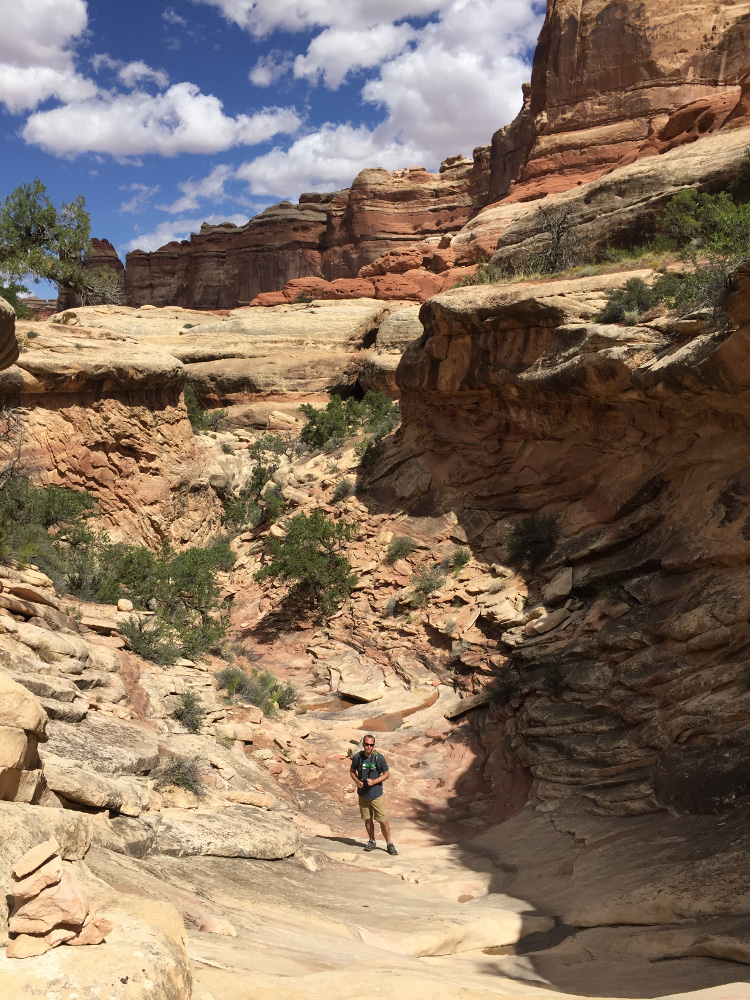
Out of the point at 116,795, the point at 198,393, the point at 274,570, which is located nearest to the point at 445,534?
the point at 274,570

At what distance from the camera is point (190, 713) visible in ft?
28.3

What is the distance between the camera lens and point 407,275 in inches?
1515

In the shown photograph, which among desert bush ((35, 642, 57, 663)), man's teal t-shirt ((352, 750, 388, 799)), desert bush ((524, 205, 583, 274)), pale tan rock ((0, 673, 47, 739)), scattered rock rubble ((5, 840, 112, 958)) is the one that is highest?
desert bush ((524, 205, 583, 274))

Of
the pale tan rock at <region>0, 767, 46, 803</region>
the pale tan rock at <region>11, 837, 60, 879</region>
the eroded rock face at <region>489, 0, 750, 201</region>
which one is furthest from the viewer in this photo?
the eroded rock face at <region>489, 0, 750, 201</region>

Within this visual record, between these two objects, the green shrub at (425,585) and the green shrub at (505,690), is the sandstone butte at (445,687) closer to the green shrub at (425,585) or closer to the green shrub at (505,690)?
the green shrub at (505,690)

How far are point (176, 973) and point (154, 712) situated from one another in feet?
19.9

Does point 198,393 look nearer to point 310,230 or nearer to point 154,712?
point 154,712

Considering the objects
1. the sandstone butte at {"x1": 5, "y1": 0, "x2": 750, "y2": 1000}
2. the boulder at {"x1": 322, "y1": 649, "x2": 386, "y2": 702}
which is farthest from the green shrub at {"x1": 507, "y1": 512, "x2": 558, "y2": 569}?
the boulder at {"x1": 322, "y1": 649, "x2": 386, "y2": 702}

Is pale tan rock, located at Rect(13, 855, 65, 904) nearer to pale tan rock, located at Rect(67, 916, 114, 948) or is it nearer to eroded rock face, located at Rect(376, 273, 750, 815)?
pale tan rock, located at Rect(67, 916, 114, 948)

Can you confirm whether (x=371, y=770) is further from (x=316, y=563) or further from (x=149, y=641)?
(x=316, y=563)

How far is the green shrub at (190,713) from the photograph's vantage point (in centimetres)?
852

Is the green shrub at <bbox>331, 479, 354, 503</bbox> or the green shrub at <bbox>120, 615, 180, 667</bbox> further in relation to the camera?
the green shrub at <bbox>331, 479, 354, 503</bbox>

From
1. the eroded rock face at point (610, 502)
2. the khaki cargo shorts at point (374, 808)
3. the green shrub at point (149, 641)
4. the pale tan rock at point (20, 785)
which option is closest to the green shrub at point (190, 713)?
the green shrub at point (149, 641)

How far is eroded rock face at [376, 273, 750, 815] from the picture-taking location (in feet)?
25.5
